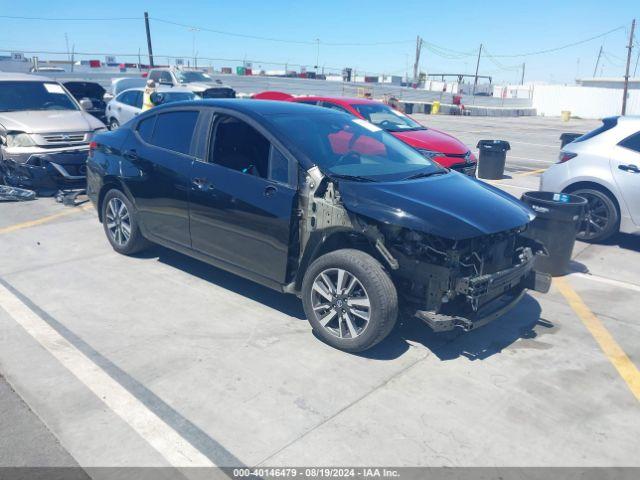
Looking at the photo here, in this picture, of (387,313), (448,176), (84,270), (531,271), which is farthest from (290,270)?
(84,270)

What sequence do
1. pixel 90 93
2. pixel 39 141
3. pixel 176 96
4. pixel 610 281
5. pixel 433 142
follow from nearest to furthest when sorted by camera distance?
pixel 610 281, pixel 39 141, pixel 433 142, pixel 176 96, pixel 90 93

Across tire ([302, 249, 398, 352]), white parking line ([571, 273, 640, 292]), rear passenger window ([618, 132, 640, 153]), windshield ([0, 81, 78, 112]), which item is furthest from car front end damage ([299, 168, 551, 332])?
windshield ([0, 81, 78, 112])

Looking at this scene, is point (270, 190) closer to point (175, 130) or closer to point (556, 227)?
point (175, 130)

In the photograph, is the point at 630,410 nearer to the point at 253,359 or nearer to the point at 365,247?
the point at 365,247

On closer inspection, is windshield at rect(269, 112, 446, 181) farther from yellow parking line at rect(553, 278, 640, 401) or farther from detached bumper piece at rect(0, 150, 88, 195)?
detached bumper piece at rect(0, 150, 88, 195)

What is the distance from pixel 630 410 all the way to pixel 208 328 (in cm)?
312

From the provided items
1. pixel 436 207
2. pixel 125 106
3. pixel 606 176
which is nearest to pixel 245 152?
pixel 436 207

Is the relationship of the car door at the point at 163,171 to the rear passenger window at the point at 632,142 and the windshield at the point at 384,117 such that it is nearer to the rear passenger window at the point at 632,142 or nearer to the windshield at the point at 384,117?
the rear passenger window at the point at 632,142

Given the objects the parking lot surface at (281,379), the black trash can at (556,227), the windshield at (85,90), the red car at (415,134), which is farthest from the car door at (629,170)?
the windshield at (85,90)

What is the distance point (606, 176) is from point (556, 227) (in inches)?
69.5

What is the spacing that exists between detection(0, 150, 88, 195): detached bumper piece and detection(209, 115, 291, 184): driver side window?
15.3 ft

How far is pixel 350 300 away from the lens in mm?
4078

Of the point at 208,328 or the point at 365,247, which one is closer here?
the point at 365,247

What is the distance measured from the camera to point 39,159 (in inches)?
330
